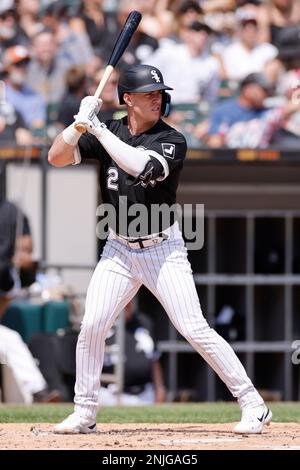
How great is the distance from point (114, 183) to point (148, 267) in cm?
44

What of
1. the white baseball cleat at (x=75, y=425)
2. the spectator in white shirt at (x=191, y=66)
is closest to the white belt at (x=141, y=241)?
the white baseball cleat at (x=75, y=425)

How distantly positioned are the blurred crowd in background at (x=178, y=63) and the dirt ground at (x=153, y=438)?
549cm

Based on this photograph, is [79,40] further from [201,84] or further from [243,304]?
[243,304]

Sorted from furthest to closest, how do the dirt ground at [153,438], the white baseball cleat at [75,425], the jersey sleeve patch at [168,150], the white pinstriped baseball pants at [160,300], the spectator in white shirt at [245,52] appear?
the spectator in white shirt at [245,52] → the white baseball cleat at [75,425] → the white pinstriped baseball pants at [160,300] → the jersey sleeve patch at [168,150] → the dirt ground at [153,438]

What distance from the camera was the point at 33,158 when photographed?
11594mm

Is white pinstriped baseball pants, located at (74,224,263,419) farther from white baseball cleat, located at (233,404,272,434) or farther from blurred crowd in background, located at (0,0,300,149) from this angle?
blurred crowd in background, located at (0,0,300,149)

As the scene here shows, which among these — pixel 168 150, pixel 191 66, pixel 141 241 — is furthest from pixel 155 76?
pixel 191 66

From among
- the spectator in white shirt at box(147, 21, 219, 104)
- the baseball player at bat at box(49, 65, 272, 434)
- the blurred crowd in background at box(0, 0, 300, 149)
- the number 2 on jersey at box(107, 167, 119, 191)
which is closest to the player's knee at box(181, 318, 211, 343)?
the baseball player at bat at box(49, 65, 272, 434)

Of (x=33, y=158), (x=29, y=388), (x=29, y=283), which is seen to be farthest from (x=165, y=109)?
(x=33, y=158)

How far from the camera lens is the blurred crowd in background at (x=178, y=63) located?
1156 centimetres

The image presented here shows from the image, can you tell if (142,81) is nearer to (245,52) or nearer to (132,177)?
(132,177)

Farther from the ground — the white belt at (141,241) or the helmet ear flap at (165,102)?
the helmet ear flap at (165,102)

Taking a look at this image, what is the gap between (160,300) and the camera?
18.7 ft

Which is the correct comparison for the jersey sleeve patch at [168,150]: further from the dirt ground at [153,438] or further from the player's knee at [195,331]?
the dirt ground at [153,438]
